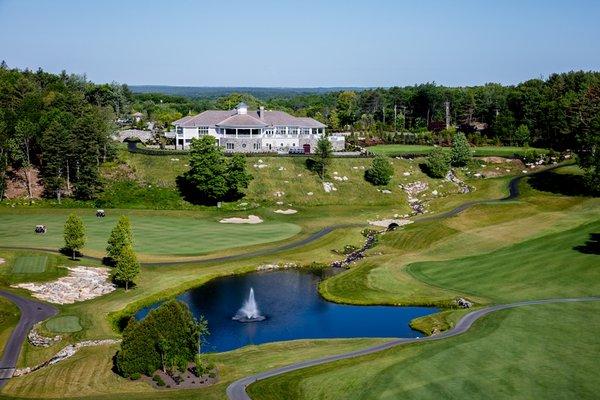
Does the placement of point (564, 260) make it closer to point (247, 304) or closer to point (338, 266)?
point (338, 266)

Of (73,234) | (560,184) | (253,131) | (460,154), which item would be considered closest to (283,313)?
(73,234)

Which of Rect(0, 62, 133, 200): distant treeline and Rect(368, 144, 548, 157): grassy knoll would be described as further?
Rect(368, 144, 548, 157): grassy knoll

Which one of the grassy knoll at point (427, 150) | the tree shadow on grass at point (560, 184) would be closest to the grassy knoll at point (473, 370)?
the tree shadow on grass at point (560, 184)

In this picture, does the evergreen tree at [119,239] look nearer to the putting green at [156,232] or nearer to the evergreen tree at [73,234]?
the evergreen tree at [73,234]

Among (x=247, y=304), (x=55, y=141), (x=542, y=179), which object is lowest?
(x=247, y=304)

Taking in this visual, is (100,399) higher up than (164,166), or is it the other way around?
(164,166)

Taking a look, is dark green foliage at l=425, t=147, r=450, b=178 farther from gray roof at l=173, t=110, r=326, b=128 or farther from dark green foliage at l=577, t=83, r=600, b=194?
gray roof at l=173, t=110, r=326, b=128

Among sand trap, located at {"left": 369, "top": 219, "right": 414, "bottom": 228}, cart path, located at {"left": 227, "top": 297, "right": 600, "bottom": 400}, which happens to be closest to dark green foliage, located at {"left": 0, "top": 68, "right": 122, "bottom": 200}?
sand trap, located at {"left": 369, "top": 219, "right": 414, "bottom": 228}

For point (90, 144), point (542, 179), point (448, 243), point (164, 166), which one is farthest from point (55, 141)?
point (542, 179)
